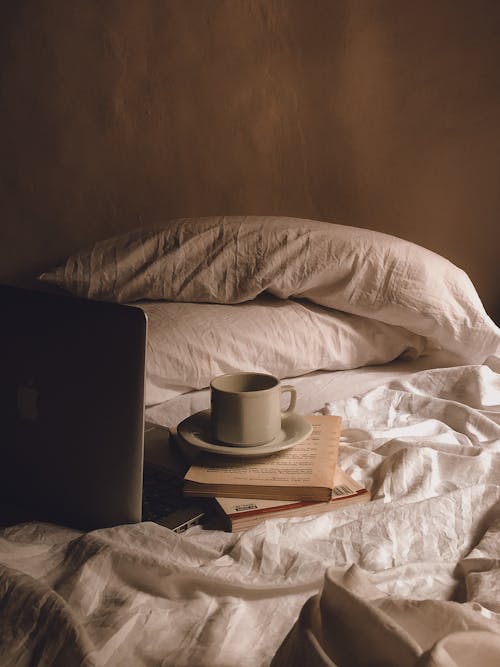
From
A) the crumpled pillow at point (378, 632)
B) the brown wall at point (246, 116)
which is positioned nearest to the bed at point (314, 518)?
the crumpled pillow at point (378, 632)

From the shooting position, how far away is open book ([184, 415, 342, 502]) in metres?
0.80

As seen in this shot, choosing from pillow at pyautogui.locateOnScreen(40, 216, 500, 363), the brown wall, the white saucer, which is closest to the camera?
the white saucer

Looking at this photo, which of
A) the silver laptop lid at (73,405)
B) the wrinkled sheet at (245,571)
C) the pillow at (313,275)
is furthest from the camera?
the pillow at (313,275)

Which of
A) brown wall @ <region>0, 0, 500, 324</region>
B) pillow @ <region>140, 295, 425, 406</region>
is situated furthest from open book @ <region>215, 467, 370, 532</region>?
brown wall @ <region>0, 0, 500, 324</region>

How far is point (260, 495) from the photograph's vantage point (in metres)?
0.81

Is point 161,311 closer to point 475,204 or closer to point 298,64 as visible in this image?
point 298,64

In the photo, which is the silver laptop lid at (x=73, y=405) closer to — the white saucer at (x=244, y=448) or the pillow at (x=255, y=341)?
the white saucer at (x=244, y=448)

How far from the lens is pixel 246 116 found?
1887mm

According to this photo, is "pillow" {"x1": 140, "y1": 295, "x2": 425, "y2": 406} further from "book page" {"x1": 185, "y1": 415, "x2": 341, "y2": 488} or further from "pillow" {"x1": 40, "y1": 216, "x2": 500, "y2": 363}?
"book page" {"x1": 185, "y1": 415, "x2": 341, "y2": 488}

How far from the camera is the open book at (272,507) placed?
784mm

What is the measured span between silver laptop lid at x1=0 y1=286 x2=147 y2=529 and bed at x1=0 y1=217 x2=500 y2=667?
0.04 metres

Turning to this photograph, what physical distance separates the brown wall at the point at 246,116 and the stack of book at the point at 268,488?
1190 millimetres

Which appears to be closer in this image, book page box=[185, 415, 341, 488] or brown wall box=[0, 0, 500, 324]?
book page box=[185, 415, 341, 488]

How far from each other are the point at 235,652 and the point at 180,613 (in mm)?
73
